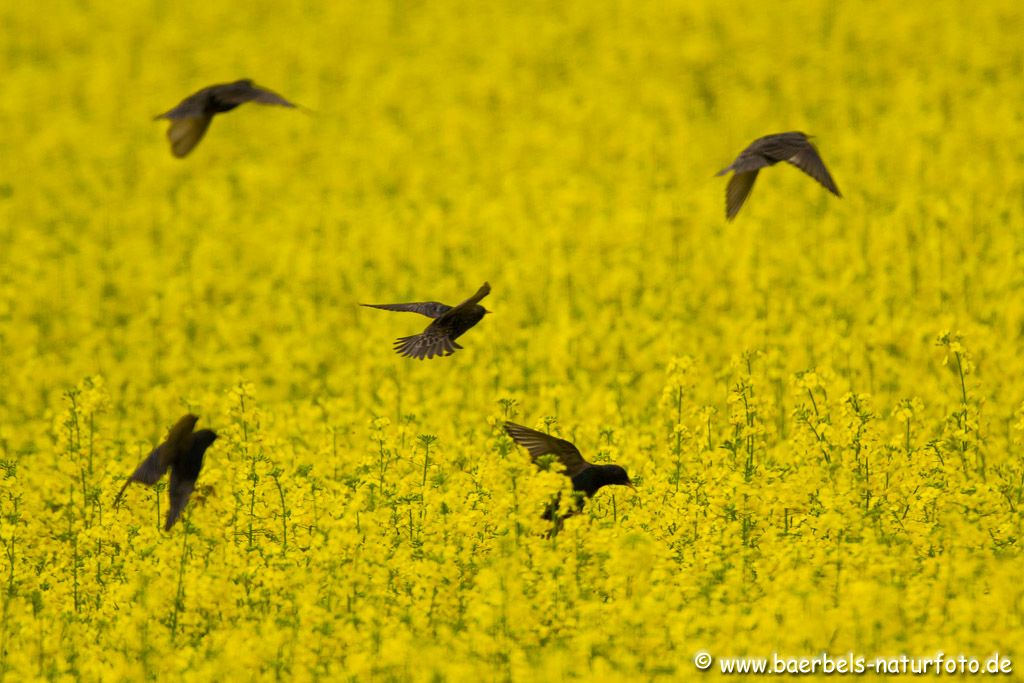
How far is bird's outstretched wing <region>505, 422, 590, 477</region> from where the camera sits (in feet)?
30.6

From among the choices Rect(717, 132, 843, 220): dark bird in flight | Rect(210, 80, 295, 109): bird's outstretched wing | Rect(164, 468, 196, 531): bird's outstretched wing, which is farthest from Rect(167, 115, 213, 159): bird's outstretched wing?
Rect(717, 132, 843, 220): dark bird in flight

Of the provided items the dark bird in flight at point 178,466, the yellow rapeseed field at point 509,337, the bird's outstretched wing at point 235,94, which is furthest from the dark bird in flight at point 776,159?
the dark bird in flight at point 178,466

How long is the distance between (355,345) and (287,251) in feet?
8.10

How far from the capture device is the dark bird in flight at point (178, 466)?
9.09m

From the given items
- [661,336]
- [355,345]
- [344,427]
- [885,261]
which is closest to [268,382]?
[355,345]

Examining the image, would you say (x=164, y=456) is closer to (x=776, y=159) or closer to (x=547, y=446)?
(x=547, y=446)

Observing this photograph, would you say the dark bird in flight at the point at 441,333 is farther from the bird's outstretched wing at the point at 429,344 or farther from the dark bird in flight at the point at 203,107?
the dark bird in flight at the point at 203,107

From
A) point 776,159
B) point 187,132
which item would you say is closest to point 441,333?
point 187,132

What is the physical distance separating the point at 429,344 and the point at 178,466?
1460mm

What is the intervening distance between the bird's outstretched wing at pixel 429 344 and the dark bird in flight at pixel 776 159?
1685mm

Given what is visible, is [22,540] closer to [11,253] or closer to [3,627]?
[3,627]

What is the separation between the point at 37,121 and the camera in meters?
21.8

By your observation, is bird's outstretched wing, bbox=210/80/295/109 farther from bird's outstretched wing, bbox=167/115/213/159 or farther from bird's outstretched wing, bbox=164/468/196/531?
bird's outstretched wing, bbox=164/468/196/531

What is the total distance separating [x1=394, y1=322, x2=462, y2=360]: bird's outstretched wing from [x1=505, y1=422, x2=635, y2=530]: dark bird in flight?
0.55 metres
